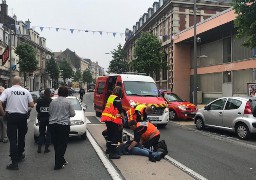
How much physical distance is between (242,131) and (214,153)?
3.15 m

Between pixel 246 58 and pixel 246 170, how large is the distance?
20857 millimetres

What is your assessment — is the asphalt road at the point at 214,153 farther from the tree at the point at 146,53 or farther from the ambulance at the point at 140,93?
the tree at the point at 146,53

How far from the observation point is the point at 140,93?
1511 cm

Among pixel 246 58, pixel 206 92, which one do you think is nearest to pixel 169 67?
pixel 206 92

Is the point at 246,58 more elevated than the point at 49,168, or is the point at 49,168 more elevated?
the point at 246,58

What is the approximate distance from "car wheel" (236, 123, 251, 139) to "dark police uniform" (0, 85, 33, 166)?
7464mm

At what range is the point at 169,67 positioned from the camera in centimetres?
3925

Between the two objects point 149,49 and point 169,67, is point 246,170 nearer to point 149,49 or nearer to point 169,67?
point 149,49

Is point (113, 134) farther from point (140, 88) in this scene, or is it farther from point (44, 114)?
point (140, 88)

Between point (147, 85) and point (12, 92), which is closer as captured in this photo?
point (12, 92)

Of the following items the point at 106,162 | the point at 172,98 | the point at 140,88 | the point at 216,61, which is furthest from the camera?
the point at 216,61

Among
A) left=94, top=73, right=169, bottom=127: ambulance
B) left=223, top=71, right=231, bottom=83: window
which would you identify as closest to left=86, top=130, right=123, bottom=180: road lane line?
left=94, top=73, right=169, bottom=127: ambulance

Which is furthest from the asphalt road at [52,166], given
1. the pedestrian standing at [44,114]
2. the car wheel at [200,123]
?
the car wheel at [200,123]

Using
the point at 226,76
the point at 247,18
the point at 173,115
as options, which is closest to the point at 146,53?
the point at 226,76
